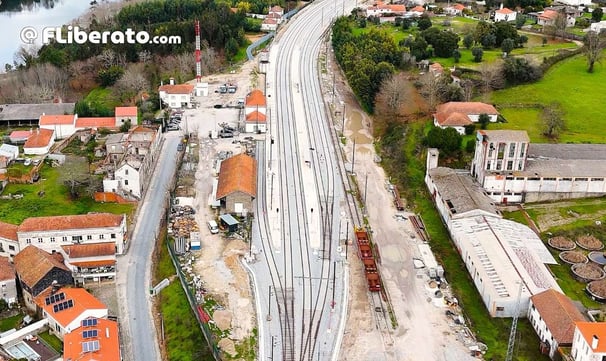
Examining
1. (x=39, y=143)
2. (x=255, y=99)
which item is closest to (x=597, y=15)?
(x=255, y=99)

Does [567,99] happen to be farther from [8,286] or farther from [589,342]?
[8,286]

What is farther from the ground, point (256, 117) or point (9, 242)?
point (256, 117)

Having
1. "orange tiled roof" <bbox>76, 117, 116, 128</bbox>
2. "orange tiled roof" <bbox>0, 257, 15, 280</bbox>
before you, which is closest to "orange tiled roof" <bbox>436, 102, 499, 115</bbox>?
"orange tiled roof" <bbox>76, 117, 116, 128</bbox>

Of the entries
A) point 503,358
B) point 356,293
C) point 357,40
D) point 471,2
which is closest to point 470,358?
point 503,358

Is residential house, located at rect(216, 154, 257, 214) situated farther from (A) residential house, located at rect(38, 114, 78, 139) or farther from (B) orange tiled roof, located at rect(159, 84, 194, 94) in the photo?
(B) orange tiled roof, located at rect(159, 84, 194, 94)

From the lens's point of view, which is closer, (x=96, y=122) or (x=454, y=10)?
(x=96, y=122)

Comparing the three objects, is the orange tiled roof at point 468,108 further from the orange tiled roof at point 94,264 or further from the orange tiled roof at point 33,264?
the orange tiled roof at point 33,264

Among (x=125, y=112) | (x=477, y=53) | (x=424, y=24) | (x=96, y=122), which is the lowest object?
(x=96, y=122)
